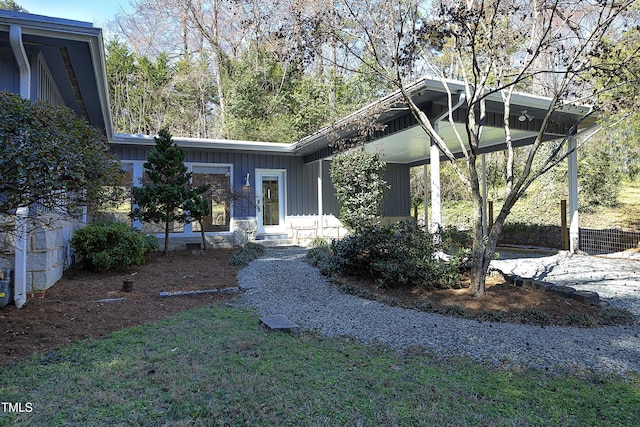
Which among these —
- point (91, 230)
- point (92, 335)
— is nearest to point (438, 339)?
point (92, 335)

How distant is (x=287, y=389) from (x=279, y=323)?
4.49 ft

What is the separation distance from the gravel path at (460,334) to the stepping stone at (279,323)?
0.16m

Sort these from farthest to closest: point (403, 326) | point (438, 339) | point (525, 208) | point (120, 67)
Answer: point (120, 67), point (525, 208), point (403, 326), point (438, 339)

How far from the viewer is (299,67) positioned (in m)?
5.38

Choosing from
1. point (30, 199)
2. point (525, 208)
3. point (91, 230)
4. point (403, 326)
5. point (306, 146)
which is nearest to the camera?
point (30, 199)

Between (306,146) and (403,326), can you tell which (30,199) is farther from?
(306,146)

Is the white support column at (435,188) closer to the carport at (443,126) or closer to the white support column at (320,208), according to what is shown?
the carport at (443,126)

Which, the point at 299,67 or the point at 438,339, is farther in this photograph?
the point at 299,67

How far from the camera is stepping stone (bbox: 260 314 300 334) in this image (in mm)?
3586

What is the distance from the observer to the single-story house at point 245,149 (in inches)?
170

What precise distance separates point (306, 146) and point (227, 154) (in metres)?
2.33

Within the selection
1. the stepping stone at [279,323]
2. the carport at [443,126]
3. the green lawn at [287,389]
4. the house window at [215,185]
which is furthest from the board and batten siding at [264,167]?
the green lawn at [287,389]

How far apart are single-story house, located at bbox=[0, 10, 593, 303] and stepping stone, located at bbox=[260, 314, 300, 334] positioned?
2.57 meters

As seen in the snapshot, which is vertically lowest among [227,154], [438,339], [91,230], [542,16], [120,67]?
[438,339]
